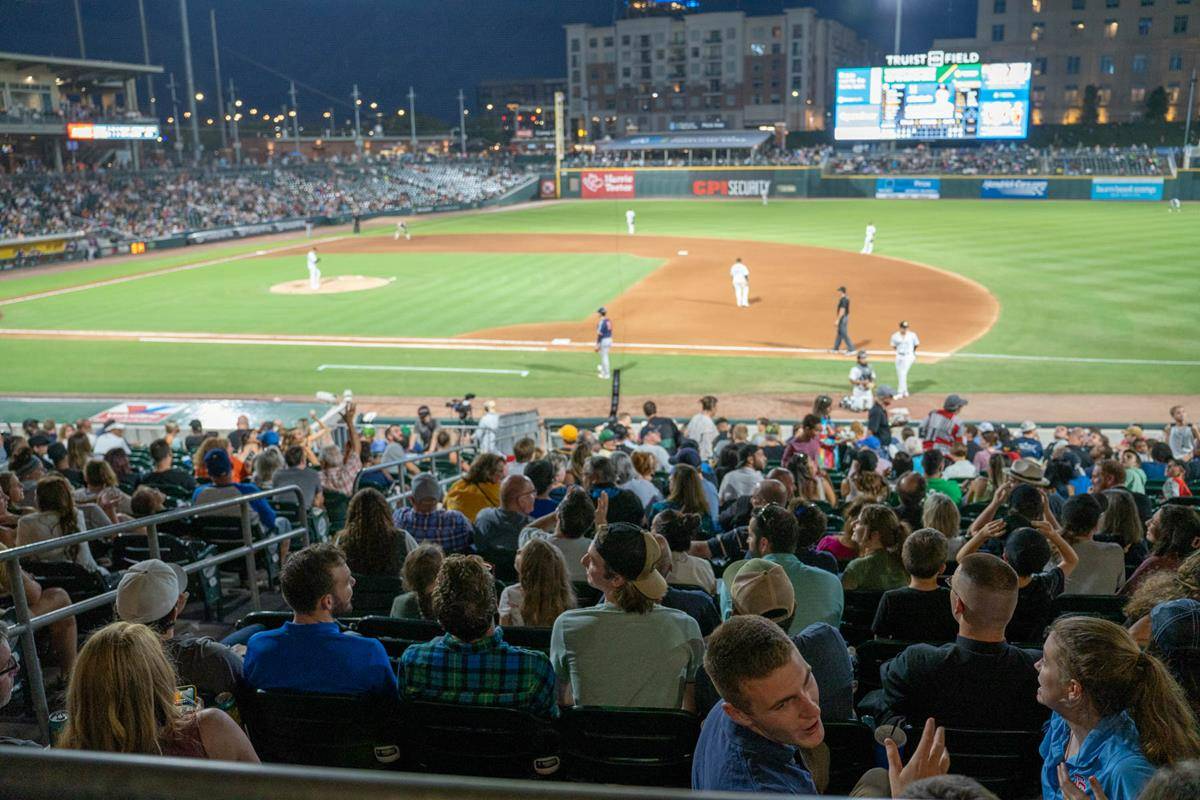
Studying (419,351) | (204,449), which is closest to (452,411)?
(419,351)

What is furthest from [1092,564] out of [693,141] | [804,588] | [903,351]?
[693,141]

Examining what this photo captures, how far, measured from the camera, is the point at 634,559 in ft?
14.8

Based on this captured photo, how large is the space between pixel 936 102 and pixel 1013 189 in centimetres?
1048

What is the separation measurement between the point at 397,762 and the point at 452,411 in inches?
657

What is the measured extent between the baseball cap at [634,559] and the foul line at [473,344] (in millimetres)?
21521

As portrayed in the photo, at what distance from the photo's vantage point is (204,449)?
11.3 meters

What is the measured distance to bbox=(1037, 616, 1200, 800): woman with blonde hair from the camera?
3.02 meters

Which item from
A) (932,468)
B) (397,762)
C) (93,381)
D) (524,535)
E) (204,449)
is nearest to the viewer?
(397,762)

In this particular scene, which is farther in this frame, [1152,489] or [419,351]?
[419,351]

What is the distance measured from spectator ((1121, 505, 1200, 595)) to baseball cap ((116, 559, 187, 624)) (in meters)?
5.45

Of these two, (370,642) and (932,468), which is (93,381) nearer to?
(932,468)

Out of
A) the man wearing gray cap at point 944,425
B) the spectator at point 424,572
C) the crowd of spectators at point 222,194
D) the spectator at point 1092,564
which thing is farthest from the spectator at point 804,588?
the crowd of spectators at point 222,194

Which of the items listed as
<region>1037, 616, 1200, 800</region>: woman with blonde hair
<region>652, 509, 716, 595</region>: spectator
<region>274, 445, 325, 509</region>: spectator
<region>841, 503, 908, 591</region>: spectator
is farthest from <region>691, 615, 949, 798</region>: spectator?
<region>274, 445, 325, 509</region>: spectator

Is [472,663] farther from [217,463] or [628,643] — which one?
[217,463]
